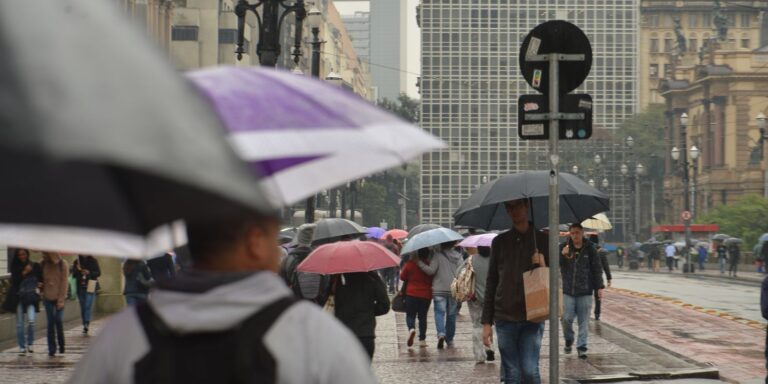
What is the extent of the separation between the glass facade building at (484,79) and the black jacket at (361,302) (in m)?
153

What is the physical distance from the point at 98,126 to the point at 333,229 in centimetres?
1101

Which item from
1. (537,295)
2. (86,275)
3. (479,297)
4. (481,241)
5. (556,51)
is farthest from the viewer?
(86,275)

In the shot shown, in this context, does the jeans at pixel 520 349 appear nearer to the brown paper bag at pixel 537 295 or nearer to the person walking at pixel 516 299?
the person walking at pixel 516 299

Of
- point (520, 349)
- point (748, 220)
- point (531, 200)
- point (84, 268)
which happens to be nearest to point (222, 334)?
point (520, 349)

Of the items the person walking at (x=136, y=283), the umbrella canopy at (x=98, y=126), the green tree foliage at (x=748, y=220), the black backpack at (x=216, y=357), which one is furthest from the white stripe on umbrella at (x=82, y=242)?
the green tree foliage at (x=748, y=220)

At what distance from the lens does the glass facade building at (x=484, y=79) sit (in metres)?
164

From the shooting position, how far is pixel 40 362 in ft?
57.6

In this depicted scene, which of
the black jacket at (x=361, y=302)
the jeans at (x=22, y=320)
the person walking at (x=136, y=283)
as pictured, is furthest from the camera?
the person walking at (x=136, y=283)

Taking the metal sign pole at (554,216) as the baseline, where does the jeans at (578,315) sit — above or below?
below

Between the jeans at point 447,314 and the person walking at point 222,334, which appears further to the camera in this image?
the jeans at point 447,314

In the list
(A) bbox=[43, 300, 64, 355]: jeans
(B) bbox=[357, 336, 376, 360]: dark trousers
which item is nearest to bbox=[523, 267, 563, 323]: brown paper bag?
(B) bbox=[357, 336, 376, 360]: dark trousers

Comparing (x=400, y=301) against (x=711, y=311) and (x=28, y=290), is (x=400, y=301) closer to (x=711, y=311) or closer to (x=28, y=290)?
(x=28, y=290)

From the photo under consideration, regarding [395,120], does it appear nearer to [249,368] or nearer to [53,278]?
[249,368]

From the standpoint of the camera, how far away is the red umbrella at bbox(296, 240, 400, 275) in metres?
10.5
